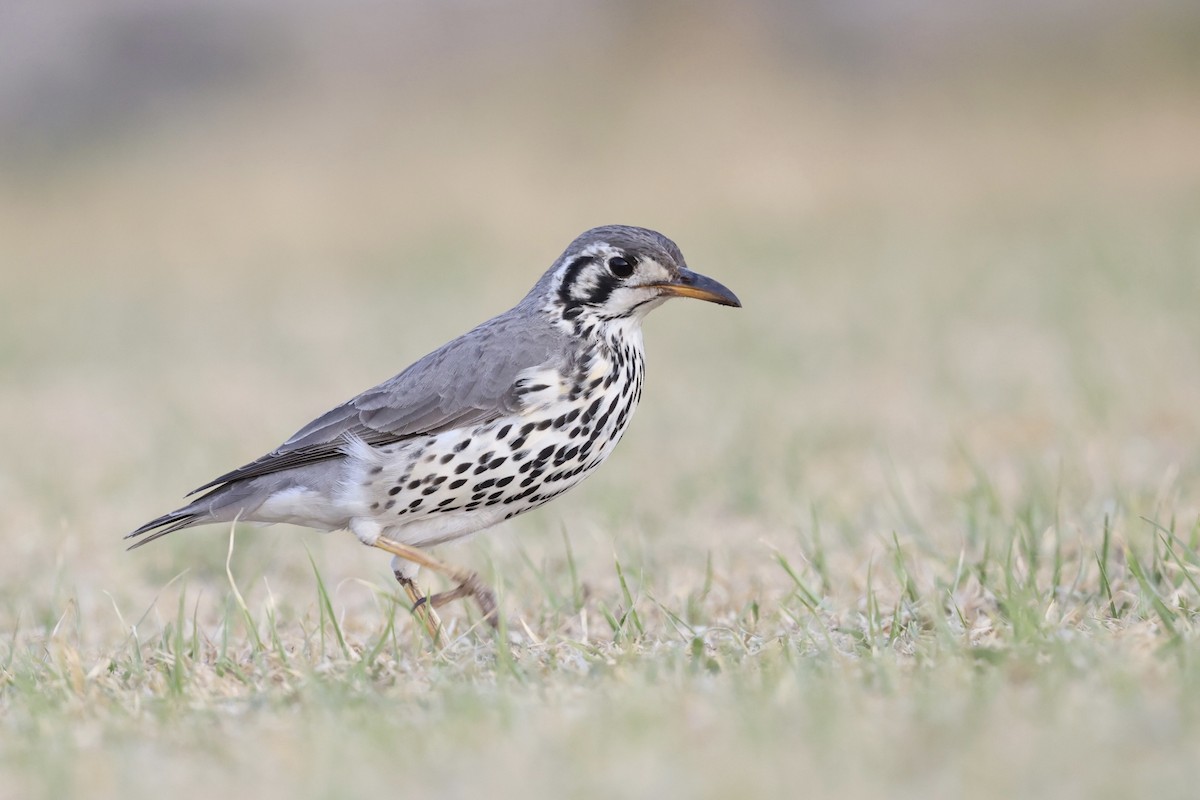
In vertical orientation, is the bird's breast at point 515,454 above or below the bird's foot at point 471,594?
above

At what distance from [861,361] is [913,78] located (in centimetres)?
1396

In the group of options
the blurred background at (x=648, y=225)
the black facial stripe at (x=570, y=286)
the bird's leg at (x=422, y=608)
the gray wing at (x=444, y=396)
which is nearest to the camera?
the bird's leg at (x=422, y=608)

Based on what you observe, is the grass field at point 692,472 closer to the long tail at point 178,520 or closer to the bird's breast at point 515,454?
the long tail at point 178,520

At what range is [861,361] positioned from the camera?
410 inches

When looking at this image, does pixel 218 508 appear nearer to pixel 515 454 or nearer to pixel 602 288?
pixel 515 454

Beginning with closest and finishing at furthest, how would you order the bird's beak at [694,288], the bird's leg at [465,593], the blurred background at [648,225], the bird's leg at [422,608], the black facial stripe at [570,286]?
1. the bird's leg at [422,608]
2. the bird's leg at [465,593]
3. the bird's beak at [694,288]
4. the black facial stripe at [570,286]
5. the blurred background at [648,225]

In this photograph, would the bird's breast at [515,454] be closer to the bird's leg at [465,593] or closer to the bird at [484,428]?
the bird at [484,428]

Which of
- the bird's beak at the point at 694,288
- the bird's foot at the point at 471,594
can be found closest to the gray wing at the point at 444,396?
the bird's beak at the point at 694,288

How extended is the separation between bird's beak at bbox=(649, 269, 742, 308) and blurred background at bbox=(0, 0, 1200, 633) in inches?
52.3

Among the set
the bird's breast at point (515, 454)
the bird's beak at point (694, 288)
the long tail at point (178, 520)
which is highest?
the bird's beak at point (694, 288)

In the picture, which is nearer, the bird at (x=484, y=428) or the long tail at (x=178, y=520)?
the bird at (x=484, y=428)

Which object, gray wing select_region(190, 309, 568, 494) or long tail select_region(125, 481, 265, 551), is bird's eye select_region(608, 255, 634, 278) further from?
long tail select_region(125, 481, 265, 551)

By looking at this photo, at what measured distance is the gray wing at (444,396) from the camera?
16.1 ft

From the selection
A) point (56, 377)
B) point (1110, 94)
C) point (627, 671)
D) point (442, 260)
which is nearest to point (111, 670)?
point (627, 671)
